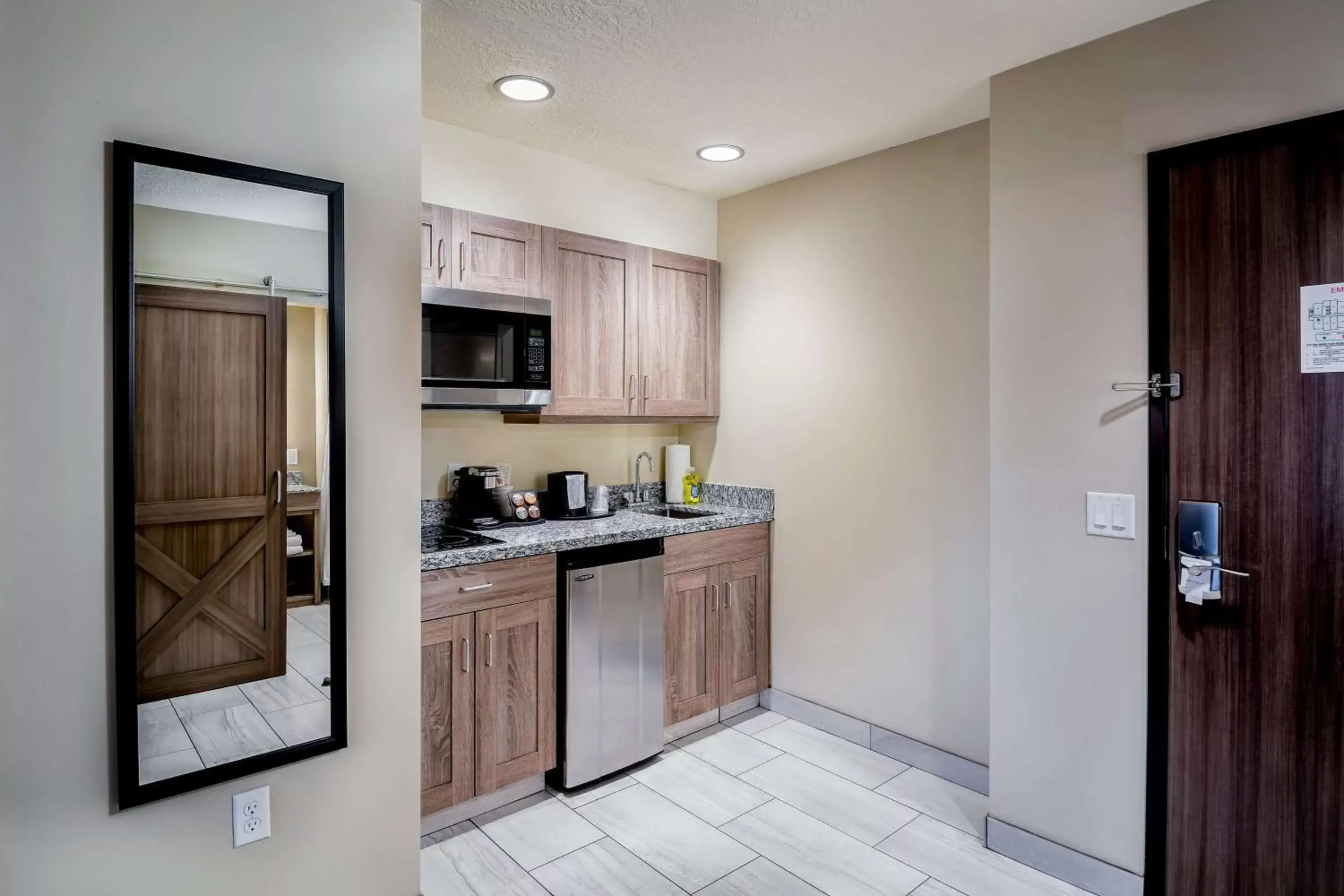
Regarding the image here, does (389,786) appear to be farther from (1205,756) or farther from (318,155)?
(1205,756)

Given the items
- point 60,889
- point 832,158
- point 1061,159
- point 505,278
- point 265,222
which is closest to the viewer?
point 60,889

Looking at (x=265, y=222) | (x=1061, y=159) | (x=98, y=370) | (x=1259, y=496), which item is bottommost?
(x=1259, y=496)

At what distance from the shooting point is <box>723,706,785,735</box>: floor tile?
11.1 feet

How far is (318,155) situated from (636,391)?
5.83 feet

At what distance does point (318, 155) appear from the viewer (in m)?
1.87

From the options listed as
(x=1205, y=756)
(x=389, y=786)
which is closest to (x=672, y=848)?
(x=389, y=786)

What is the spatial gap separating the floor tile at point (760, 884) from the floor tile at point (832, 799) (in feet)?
1.13

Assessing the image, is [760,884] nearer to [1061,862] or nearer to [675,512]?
[1061,862]

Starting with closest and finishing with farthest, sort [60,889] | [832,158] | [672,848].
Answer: [60,889] → [672,848] → [832,158]

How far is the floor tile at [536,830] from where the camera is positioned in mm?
2385

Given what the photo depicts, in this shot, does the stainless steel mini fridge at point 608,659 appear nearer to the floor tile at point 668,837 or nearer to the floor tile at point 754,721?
the floor tile at point 668,837

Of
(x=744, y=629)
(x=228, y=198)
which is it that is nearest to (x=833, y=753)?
(x=744, y=629)

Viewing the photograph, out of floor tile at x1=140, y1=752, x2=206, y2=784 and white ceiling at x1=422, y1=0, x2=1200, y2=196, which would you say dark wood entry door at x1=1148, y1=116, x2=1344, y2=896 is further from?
floor tile at x1=140, y1=752, x2=206, y2=784

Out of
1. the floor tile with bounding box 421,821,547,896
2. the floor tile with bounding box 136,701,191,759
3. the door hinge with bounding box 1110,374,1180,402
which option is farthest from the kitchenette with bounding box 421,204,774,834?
the door hinge with bounding box 1110,374,1180,402
